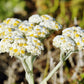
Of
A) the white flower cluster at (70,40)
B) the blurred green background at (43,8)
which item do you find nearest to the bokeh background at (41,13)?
the blurred green background at (43,8)

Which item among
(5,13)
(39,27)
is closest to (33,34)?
(39,27)

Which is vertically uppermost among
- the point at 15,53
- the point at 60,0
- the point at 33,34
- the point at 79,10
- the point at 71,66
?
the point at 60,0

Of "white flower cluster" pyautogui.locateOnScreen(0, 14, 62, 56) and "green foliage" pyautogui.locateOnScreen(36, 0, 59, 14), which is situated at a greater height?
"green foliage" pyautogui.locateOnScreen(36, 0, 59, 14)

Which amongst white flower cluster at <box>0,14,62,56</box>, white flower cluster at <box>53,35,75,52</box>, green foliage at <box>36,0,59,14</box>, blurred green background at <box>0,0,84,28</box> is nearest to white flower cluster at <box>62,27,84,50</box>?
white flower cluster at <box>53,35,75,52</box>

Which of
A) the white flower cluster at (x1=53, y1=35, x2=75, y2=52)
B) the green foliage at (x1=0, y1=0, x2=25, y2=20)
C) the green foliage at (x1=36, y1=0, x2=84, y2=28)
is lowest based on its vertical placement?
the white flower cluster at (x1=53, y1=35, x2=75, y2=52)

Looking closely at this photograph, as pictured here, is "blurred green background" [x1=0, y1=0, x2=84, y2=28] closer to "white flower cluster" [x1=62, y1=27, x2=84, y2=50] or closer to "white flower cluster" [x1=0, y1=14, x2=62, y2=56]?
"white flower cluster" [x1=0, y1=14, x2=62, y2=56]

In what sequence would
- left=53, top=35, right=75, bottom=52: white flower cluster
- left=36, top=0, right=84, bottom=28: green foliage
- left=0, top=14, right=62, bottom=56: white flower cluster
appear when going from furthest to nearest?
left=36, top=0, right=84, bottom=28: green foliage
left=53, top=35, right=75, bottom=52: white flower cluster
left=0, top=14, right=62, bottom=56: white flower cluster

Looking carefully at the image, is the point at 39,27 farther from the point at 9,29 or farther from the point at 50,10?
the point at 50,10
